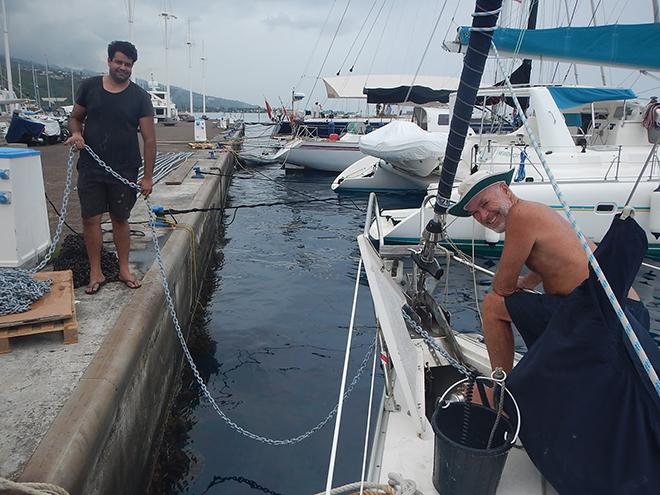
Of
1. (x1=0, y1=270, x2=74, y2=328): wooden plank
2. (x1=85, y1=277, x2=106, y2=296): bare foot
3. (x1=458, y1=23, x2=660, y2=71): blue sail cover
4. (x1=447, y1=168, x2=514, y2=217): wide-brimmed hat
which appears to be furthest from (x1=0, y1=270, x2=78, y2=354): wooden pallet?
(x1=458, y1=23, x2=660, y2=71): blue sail cover

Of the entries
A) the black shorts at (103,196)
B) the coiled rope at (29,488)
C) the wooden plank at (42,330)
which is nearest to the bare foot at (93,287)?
the black shorts at (103,196)

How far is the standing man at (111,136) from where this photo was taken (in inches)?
147

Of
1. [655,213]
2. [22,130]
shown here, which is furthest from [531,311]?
[22,130]

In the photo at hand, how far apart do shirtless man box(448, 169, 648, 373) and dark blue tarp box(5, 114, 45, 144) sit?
59.2 ft

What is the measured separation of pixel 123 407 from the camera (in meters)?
3.00

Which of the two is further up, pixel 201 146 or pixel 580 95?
pixel 580 95

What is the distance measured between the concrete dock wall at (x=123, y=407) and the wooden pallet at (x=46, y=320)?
265 mm

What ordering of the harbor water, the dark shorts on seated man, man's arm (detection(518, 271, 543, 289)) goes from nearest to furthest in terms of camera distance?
the dark shorts on seated man, man's arm (detection(518, 271, 543, 289)), the harbor water

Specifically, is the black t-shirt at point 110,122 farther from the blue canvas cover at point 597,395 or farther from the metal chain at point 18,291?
the blue canvas cover at point 597,395

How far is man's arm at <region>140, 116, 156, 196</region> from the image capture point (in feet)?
12.9

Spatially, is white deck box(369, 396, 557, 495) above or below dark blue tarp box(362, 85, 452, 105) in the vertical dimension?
below

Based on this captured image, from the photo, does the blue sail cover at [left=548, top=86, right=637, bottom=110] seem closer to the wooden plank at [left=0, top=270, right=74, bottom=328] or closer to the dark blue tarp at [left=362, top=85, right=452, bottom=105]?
the wooden plank at [left=0, top=270, right=74, bottom=328]

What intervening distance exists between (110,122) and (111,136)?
0.11 meters

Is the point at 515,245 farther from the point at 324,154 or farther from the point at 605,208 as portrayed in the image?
the point at 324,154
